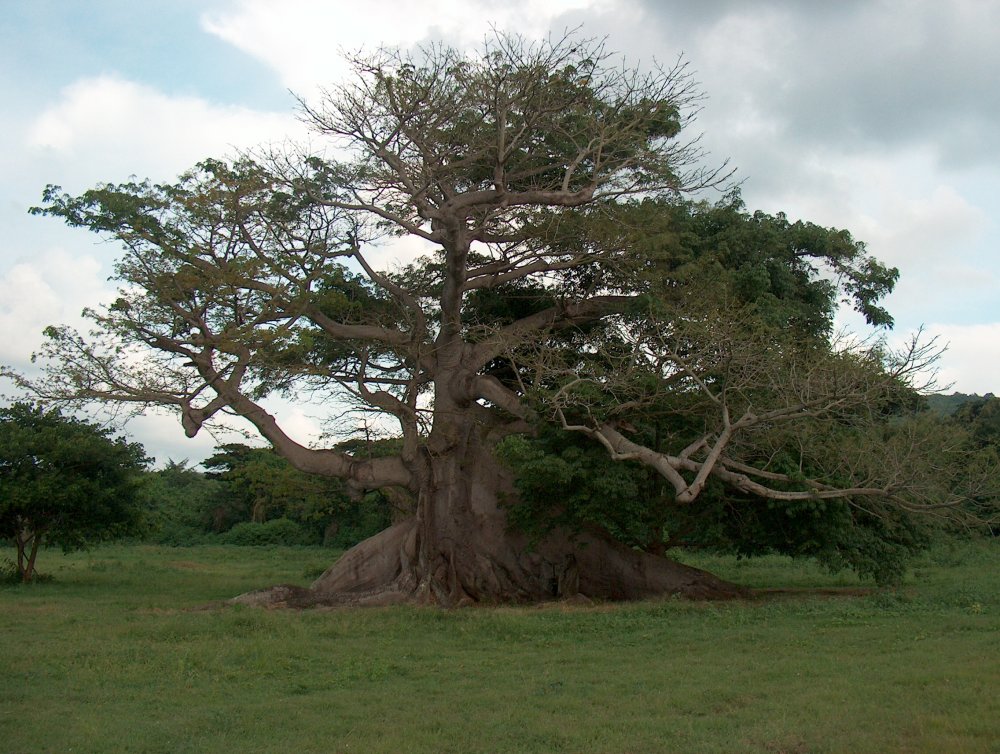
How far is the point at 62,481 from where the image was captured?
20.6 meters

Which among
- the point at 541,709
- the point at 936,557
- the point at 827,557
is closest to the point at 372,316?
the point at 827,557

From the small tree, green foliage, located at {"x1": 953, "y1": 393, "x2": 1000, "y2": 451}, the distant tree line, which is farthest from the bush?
green foliage, located at {"x1": 953, "y1": 393, "x2": 1000, "y2": 451}

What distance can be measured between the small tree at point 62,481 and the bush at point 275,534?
65.5 ft

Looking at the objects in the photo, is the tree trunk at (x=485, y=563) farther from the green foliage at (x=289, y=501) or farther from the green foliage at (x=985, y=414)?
the green foliage at (x=985, y=414)

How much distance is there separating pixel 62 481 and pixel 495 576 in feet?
32.2

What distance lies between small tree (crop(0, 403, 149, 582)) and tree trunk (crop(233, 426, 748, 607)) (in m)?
6.01

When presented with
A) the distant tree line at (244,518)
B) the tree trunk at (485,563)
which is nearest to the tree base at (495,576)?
the tree trunk at (485,563)

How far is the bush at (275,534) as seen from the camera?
137ft

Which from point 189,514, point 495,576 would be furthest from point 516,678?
point 189,514

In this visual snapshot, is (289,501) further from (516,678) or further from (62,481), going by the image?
(516,678)

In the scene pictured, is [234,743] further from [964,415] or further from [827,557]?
[964,415]

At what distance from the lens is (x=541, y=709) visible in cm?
786

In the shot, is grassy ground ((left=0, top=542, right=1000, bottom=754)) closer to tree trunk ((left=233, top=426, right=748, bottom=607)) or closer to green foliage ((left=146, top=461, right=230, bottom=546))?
tree trunk ((left=233, top=426, right=748, bottom=607))

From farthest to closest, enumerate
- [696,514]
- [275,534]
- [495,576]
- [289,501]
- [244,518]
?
[244,518] → [275,534] → [289,501] → [495,576] → [696,514]
